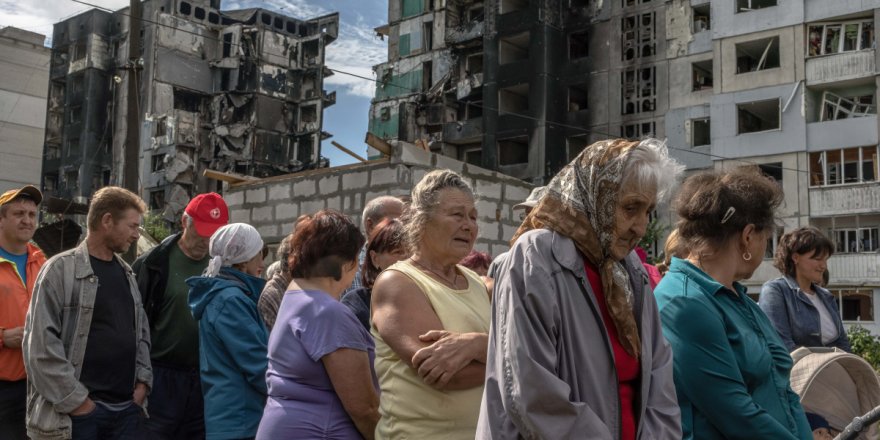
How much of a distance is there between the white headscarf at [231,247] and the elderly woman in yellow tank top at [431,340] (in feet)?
5.44

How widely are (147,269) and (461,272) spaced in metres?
2.77

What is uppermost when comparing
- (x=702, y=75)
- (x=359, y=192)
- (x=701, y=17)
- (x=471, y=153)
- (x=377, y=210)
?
(x=701, y=17)

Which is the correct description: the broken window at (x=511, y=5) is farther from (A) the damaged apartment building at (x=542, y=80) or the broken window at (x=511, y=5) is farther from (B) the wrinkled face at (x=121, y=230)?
(B) the wrinkled face at (x=121, y=230)

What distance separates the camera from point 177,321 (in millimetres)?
5355

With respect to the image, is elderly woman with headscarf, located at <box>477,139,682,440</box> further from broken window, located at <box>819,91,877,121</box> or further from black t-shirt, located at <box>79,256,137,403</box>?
broken window, located at <box>819,91,877,121</box>

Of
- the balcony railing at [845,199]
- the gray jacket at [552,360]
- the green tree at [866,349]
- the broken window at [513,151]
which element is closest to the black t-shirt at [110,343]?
the gray jacket at [552,360]

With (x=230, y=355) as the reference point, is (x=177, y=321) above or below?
above

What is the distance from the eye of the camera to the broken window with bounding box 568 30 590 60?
4188 cm

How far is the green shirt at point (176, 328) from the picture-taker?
17.3 ft

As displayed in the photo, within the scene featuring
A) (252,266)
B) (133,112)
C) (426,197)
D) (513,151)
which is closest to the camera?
Answer: (426,197)

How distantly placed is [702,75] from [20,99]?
30.0 meters

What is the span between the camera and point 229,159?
191 ft

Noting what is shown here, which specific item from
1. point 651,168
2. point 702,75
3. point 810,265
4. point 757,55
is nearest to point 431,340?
point 651,168

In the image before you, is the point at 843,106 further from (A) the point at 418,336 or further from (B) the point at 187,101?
(B) the point at 187,101
